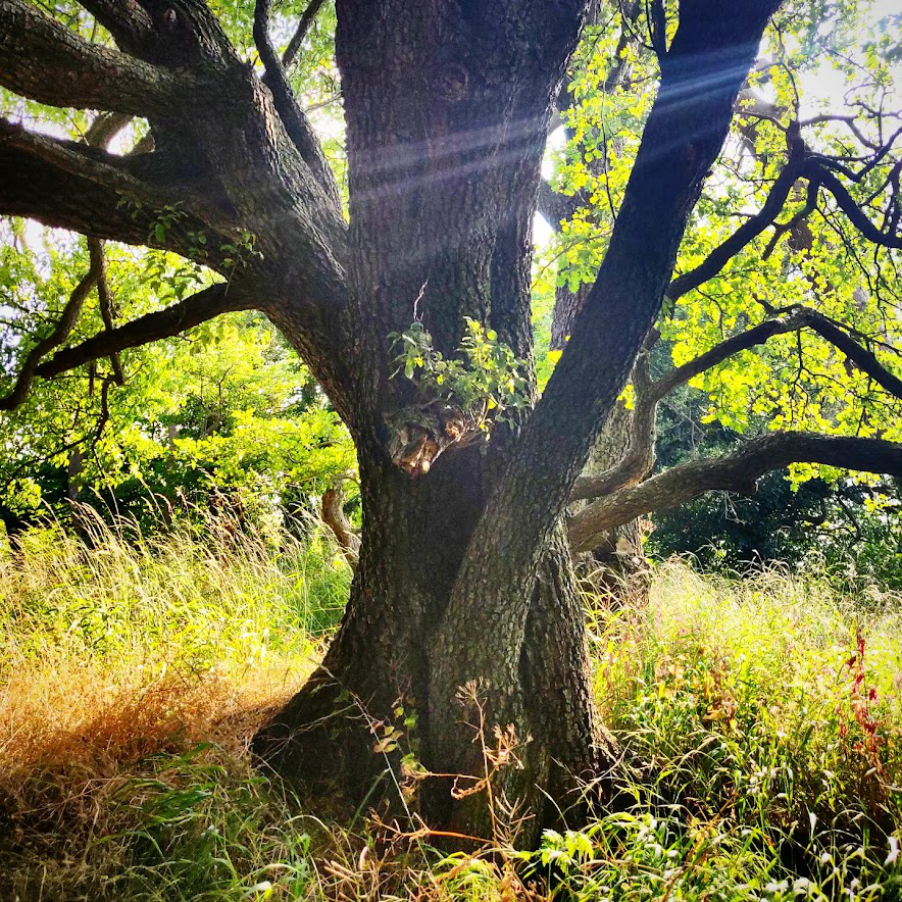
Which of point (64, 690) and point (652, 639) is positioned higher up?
point (64, 690)

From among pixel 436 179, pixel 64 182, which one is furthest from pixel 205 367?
pixel 436 179

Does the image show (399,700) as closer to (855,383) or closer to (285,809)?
(285,809)

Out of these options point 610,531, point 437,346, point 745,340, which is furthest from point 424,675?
point 610,531

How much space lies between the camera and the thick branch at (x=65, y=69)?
2256 millimetres

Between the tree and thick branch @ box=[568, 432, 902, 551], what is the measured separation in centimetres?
15

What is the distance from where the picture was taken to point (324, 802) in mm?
2545

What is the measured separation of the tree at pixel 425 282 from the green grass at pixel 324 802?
312 millimetres

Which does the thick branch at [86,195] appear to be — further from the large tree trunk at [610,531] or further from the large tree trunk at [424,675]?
the large tree trunk at [610,531]

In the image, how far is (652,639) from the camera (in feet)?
12.3

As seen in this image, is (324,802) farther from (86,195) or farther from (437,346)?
Answer: (86,195)

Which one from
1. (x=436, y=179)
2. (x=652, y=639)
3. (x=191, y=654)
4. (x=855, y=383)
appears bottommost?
(x=652, y=639)

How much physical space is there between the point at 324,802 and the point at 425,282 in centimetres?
220

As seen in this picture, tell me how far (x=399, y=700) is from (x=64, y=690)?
163cm

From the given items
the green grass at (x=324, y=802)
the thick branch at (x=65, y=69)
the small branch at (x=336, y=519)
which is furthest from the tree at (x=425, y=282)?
the small branch at (x=336, y=519)
